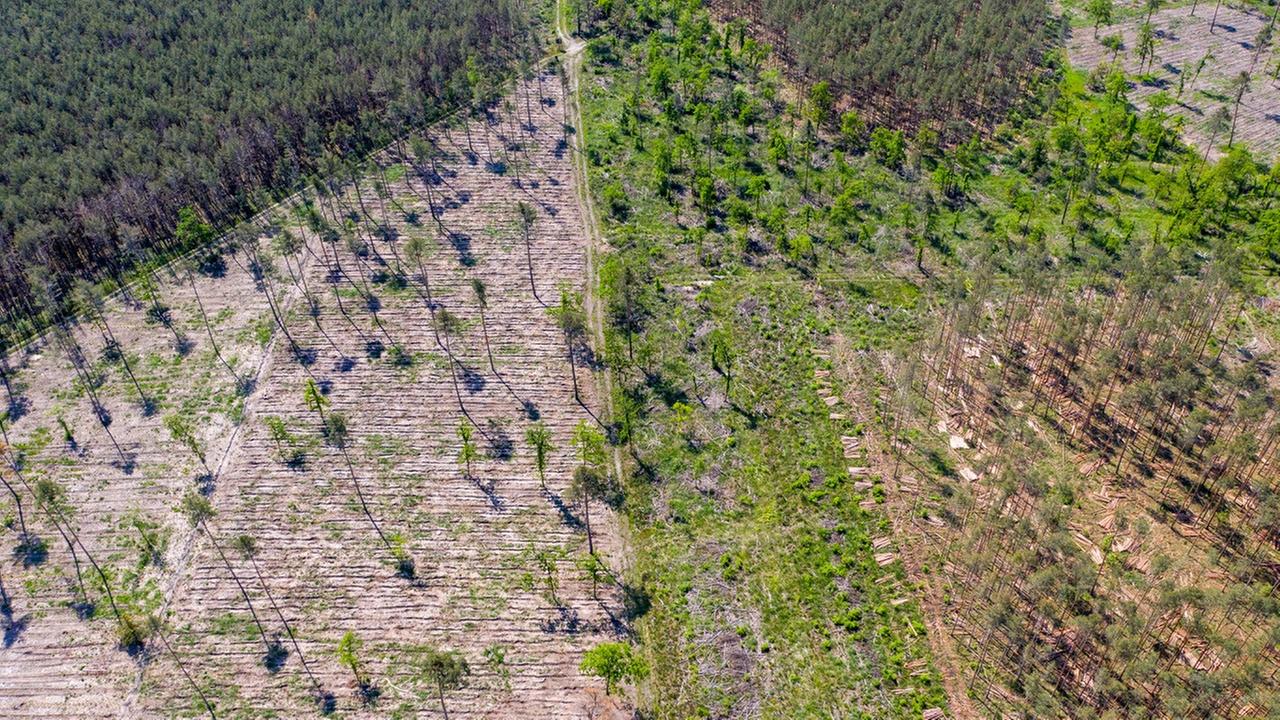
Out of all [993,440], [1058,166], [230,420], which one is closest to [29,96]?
[230,420]

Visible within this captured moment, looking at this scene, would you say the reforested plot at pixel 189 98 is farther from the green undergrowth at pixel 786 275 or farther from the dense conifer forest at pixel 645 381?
the green undergrowth at pixel 786 275

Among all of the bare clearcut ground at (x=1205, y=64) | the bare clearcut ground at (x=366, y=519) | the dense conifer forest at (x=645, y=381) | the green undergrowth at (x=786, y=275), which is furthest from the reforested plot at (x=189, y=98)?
the bare clearcut ground at (x=1205, y=64)

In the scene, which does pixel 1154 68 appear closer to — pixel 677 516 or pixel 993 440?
pixel 993 440

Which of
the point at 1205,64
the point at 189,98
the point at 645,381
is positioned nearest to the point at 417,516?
the point at 645,381

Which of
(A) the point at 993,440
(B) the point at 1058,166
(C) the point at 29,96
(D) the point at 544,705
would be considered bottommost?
(D) the point at 544,705

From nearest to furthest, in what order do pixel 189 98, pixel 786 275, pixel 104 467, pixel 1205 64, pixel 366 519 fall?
1. pixel 366 519
2. pixel 104 467
3. pixel 786 275
4. pixel 189 98
5. pixel 1205 64

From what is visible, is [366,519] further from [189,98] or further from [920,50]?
[920,50]
